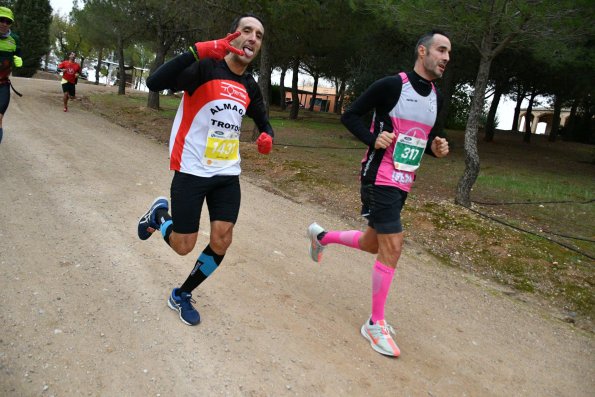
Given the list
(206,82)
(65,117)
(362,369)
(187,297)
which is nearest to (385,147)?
(206,82)

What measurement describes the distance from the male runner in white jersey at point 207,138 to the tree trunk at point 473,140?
541 cm

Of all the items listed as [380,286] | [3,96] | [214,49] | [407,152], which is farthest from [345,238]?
[3,96]

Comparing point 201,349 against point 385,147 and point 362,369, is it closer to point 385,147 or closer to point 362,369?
point 362,369

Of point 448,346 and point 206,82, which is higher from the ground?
point 206,82

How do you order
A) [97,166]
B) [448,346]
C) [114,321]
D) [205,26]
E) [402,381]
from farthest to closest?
[205,26] → [97,166] → [448,346] → [114,321] → [402,381]

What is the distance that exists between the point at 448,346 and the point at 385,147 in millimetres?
1615

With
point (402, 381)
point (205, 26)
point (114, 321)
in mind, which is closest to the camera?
point (402, 381)

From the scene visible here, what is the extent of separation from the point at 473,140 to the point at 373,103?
511cm

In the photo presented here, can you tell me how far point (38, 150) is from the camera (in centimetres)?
845

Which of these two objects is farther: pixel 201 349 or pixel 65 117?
pixel 65 117

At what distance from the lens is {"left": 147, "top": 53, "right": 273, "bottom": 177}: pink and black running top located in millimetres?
3123

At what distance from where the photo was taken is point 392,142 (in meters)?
3.42

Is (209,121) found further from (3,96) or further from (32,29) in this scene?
(32,29)

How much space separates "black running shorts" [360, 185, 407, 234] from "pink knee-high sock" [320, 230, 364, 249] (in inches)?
20.3
